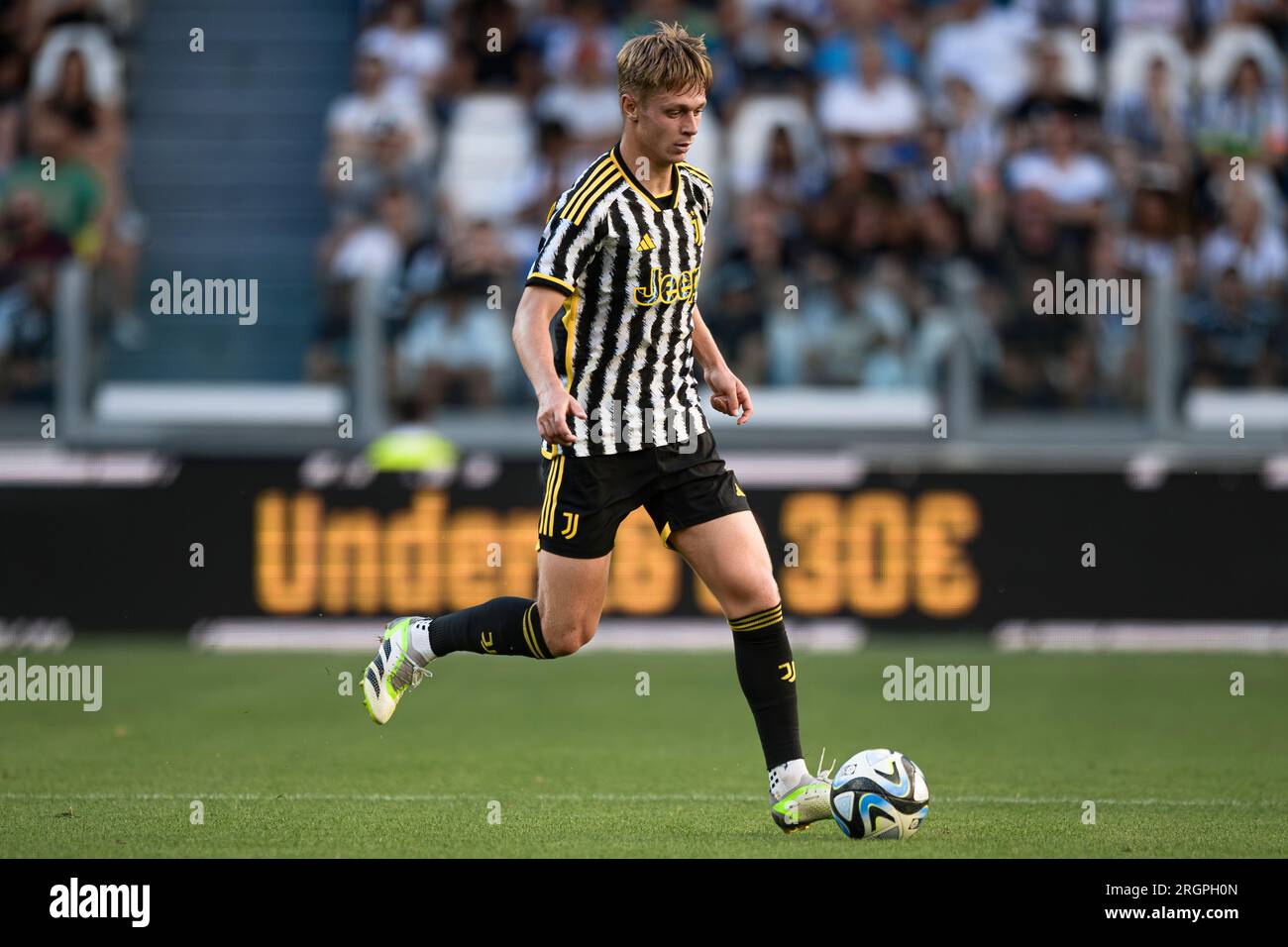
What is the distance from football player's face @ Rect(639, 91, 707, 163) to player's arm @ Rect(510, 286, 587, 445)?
1.71 ft

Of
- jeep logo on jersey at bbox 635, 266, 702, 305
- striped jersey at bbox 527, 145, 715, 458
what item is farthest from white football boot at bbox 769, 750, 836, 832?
jeep logo on jersey at bbox 635, 266, 702, 305

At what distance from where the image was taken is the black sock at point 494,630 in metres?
6.09

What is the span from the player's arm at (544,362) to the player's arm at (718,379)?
523 mm

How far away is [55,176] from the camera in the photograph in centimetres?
1327

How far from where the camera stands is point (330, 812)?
20.4 ft

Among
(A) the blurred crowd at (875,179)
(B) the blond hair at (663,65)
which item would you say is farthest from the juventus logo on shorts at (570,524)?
(A) the blurred crowd at (875,179)

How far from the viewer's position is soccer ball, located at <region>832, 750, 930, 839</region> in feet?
18.7

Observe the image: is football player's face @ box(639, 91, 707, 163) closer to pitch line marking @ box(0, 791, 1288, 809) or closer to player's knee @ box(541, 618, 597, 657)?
player's knee @ box(541, 618, 597, 657)

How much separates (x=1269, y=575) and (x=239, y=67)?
27.7 ft

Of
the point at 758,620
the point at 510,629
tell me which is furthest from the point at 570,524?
the point at 758,620

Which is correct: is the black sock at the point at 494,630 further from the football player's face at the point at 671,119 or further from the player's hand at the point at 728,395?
the football player's face at the point at 671,119

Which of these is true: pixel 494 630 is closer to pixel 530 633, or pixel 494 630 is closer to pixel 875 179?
pixel 530 633

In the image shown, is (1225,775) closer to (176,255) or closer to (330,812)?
(330,812)

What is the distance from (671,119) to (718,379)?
35.3 inches
